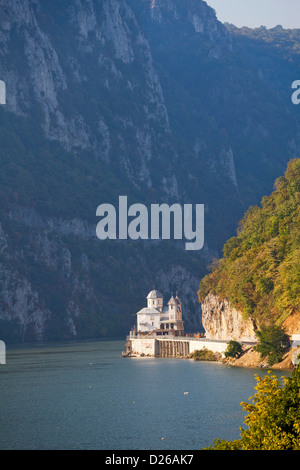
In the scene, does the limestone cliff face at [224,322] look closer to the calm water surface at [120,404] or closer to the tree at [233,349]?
the tree at [233,349]

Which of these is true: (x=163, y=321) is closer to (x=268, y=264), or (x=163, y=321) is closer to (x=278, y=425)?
(x=268, y=264)

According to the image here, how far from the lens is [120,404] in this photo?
102 m

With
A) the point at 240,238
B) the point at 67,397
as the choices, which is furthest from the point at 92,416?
the point at 240,238

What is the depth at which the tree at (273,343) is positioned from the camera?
12662 cm

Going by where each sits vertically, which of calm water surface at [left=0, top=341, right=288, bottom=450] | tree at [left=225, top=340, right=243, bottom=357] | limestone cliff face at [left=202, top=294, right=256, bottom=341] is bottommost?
calm water surface at [left=0, top=341, right=288, bottom=450]

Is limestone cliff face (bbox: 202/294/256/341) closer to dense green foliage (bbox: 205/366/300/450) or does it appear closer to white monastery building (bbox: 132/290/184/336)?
white monastery building (bbox: 132/290/184/336)

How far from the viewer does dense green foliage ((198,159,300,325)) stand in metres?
138

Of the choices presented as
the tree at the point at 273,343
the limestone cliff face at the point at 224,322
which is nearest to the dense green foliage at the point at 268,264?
the limestone cliff face at the point at 224,322

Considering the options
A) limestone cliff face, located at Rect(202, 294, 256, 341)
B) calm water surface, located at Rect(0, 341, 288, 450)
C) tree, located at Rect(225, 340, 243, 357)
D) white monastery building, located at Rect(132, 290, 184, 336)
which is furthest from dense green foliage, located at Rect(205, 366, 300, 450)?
white monastery building, located at Rect(132, 290, 184, 336)

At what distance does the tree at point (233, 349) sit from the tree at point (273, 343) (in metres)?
12.9

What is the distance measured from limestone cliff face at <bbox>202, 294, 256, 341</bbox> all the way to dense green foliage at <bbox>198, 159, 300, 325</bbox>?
2009 millimetres

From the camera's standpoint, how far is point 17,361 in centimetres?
16175

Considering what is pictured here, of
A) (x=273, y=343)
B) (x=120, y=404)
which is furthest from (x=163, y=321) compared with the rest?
(x=120, y=404)

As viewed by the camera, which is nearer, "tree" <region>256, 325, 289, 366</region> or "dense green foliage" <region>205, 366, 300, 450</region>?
"dense green foliage" <region>205, 366, 300, 450</region>
